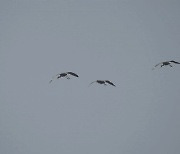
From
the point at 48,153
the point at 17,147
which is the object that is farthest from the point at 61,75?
the point at 17,147

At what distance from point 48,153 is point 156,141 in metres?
26.6

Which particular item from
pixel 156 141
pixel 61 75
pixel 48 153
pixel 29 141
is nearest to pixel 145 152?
pixel 156 141

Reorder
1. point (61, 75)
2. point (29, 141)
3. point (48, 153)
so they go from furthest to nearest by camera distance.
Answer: point (29, 141) → point (48, 153) → point (61, 75)

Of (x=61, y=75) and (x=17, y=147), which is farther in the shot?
(x=17, y=147)

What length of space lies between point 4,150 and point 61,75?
77.9m

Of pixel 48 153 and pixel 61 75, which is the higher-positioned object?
pixel 48 153

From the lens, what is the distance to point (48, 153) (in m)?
98.5

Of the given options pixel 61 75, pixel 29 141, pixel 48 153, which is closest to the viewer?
pixel 61 75

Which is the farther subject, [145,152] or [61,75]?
[145,152]

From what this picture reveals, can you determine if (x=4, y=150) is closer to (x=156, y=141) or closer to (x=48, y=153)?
(x=48, y=153)

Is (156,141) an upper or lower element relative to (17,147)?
upper

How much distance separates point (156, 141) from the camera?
102 meters

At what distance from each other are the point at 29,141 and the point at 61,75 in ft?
263

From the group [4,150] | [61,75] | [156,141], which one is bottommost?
[61,75]
